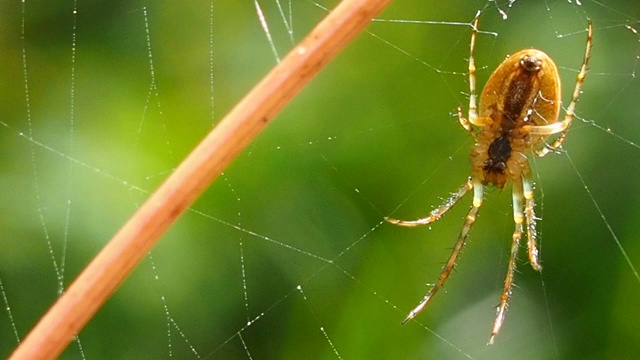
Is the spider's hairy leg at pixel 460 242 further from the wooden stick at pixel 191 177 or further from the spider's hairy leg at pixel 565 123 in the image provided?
the wooden stick at pixel 191 177

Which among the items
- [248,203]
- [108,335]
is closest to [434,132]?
[248,203]

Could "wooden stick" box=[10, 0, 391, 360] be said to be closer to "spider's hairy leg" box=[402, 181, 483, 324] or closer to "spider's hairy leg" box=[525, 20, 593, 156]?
"spider's hairy leg" box=[525, 20, 593, 156]

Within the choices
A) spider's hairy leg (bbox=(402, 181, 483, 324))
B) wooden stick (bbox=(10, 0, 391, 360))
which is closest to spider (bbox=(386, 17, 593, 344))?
spider's hairy leg (bbox=(402, 181, 483, 324))

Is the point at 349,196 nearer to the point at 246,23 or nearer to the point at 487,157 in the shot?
the point at 487,157

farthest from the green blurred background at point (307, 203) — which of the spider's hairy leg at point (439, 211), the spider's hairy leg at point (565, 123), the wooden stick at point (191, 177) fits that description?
the wooden stick at point (191, 177)

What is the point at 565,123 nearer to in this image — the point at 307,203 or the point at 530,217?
the point at 530,217

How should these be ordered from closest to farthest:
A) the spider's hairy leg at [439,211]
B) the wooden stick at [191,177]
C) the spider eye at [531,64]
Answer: the wooden stick at [191,177]
the spider eye at [531,64]
the spider's hairy leg at [439,211]
